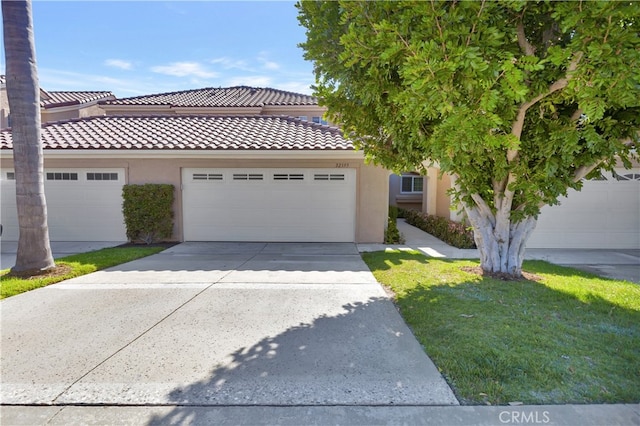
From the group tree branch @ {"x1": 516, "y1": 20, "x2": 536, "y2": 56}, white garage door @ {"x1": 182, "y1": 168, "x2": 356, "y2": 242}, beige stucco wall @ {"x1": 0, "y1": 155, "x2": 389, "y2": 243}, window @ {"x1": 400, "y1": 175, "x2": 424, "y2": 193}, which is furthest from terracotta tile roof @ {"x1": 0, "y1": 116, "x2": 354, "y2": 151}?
window @ {"x1": 400, "y1": 175, "x2": 424, "y2": 193}

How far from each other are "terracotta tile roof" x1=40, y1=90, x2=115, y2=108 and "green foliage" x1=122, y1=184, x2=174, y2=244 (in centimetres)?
1313

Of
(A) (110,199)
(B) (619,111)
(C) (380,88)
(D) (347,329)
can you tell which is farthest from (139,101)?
(B) (619,111)

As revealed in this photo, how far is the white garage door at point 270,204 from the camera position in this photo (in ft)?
32.8

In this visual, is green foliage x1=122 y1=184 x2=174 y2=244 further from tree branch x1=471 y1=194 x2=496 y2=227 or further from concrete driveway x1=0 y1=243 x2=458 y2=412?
tree branch x1=471 y1=194 x2=496 y2=227

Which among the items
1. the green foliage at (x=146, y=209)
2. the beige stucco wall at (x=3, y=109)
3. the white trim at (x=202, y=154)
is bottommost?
the green foliage at (x=146, y=209)

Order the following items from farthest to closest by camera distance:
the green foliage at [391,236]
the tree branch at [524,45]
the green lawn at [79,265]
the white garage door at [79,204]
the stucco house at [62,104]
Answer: the stucco house at [62,104]
the green foliage at [391,236]
the white garage door at [79,204]
the green lawn at [79,265]
the tree branch at [524,45]

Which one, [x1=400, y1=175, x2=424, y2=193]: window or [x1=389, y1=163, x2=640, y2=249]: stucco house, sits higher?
[x1=400, y1=175, x2=424, y2=193]: window

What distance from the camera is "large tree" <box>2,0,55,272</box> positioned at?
18.7 feet

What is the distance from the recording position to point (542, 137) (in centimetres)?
487

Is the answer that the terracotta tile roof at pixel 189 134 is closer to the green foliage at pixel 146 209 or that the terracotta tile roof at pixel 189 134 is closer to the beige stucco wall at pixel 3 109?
the green foliage at pixel 146 209

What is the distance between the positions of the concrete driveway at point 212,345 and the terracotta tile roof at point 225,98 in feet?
43.7

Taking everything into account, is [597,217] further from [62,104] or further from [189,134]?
[62,104]

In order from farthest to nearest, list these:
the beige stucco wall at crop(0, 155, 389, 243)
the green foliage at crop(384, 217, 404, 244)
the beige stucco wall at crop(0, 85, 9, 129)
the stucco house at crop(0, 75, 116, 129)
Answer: the stucco house at crop(0, 75, 116, 129) < the beige stucco wall at crop(0, 85, 9, 129) < the green foliage at crop(384, 217, 404, 244) < the beige stucco wall at crop(0, 155, 389, 243)

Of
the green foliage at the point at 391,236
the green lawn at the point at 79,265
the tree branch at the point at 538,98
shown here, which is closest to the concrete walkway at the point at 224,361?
the green lawn at the point at 79,265
